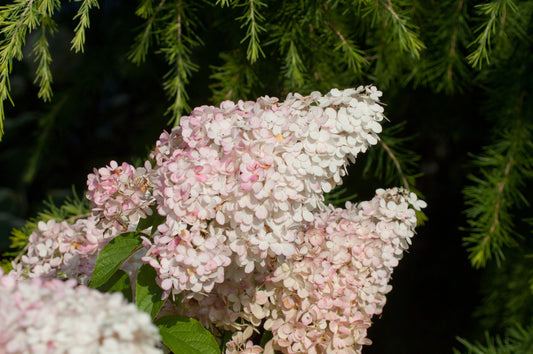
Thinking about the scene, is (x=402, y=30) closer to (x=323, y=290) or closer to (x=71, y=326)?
(x=323, y=290)

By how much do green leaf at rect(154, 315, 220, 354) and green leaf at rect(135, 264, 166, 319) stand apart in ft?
0.14

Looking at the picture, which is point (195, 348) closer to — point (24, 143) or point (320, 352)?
point (320, 352)

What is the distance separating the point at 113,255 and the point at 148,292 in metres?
0.06

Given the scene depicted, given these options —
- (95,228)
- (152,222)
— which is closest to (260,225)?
(152,222)

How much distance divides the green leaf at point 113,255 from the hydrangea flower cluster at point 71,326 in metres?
0.18

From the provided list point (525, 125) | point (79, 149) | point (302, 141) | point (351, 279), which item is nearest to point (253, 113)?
point (302, 141)

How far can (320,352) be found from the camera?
0.74 meters

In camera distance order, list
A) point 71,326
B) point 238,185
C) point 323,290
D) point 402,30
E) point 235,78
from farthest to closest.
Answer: point 235,78
point 402,30
point 323,290
point 238,185
point 71,326

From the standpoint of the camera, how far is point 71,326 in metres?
0.42

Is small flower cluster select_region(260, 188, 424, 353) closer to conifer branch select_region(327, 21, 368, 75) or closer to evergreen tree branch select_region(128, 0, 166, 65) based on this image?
conifer branch select_region(327, 21, 368, 75)

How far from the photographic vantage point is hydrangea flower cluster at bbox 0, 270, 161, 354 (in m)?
0.41

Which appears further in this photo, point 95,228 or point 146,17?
point 146,17

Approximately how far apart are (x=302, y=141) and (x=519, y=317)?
2.81ft

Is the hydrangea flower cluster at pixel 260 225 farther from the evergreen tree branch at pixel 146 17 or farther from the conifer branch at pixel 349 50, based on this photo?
the evergreen tree branch at pixel 146 17
